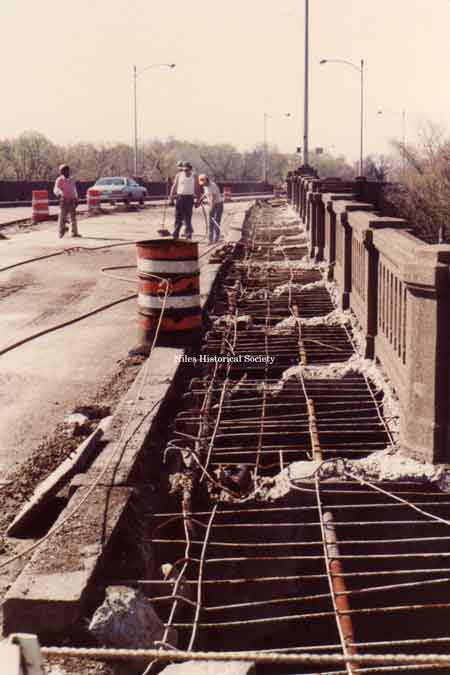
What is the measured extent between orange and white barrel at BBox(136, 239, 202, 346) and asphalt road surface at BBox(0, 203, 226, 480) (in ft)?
1.97

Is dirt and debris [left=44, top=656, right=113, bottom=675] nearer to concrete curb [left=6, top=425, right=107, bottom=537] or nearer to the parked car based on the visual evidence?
concrete curb [left=6, top=425, right=107, bottom=537]

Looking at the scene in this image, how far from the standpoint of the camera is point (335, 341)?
33.2ft

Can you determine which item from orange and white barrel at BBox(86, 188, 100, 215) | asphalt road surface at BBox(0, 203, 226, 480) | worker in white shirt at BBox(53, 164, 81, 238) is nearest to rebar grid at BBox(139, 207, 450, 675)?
asphalt road surface at BBox(0, 203, 226, 480)

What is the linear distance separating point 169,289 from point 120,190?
37489 mm

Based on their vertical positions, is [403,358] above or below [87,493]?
above

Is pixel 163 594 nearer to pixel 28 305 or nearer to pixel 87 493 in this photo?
pixel 87 493

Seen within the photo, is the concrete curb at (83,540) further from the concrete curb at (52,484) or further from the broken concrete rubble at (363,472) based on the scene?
the broken concrete rubble at (363,472)

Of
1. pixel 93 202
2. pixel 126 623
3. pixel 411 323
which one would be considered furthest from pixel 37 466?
pixel 93 202

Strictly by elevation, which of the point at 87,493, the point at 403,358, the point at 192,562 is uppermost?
the point at 403,358

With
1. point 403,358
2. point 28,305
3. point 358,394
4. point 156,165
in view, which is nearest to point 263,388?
point 358,394

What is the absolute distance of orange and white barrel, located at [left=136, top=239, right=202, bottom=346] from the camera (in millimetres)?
9320

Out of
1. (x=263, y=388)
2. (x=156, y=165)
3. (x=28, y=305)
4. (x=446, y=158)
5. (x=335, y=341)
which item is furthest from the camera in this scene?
(x=156, y=165)

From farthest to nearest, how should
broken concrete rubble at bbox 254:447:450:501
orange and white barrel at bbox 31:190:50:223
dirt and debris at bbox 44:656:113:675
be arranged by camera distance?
orange and white barrel at bbox 31:190:50:223
broken concrete rubble at bbox 254:447:450:501
dirt and debris at bbox 44:656:113:675

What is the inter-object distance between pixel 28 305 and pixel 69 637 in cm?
966
